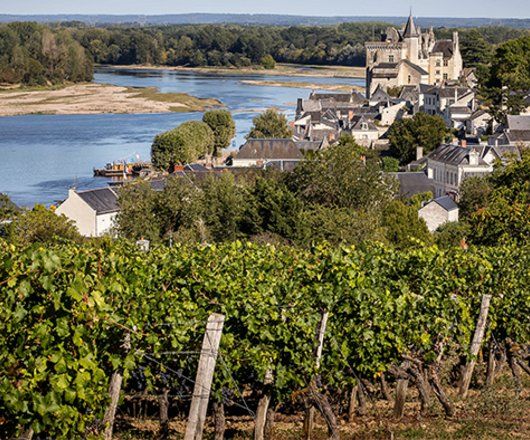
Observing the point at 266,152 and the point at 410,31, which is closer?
the point at 266,152

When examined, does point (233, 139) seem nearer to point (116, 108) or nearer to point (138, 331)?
point (116, 108)

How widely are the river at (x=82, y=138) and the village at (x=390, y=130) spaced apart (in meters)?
3.87

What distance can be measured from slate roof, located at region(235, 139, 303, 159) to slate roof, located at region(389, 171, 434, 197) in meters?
10.4

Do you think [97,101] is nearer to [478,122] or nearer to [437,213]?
[478,122]

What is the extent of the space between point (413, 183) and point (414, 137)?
548 inches

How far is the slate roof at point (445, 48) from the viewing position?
10825 centimetres

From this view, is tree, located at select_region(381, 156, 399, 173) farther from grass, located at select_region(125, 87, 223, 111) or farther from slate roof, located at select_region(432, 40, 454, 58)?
slate roof, located at select_region(432, 40, 454, 58)

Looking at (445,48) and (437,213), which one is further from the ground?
(445,48)

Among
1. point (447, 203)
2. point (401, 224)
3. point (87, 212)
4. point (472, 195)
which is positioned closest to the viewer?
point (401, 224)

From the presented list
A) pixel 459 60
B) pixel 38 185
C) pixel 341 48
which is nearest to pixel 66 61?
pixel 459 60

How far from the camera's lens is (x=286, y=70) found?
175m

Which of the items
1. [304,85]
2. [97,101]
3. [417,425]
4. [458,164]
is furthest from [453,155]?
[304,85]

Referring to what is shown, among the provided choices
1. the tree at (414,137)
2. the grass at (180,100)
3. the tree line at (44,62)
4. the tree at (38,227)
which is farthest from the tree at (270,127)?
the tree line at (44,62)

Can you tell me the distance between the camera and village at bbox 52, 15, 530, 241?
40656 mm
